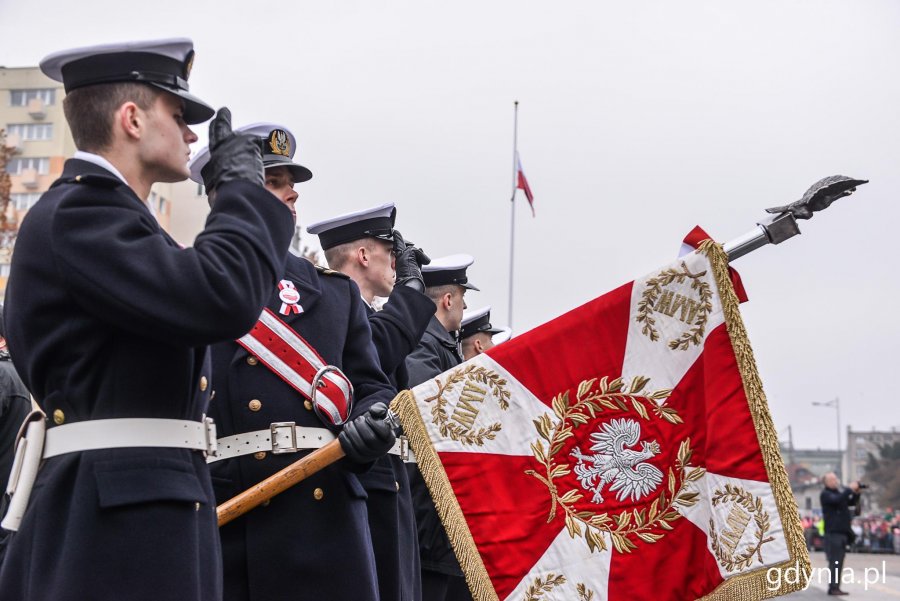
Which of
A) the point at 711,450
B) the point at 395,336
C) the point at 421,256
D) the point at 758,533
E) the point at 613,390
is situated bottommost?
the point at 758,533

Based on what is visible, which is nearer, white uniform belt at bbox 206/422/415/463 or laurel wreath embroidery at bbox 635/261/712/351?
white uniform belt at bbox 206/422/415/463

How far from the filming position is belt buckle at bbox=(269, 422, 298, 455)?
4.11m

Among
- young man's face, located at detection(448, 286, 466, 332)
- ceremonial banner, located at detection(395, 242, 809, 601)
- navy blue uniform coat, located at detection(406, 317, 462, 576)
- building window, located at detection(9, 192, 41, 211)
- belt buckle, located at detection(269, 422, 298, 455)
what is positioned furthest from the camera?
building window, located at detection(9, 192, 41, 211)

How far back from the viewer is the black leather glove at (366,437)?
412cm

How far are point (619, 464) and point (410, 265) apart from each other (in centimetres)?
146

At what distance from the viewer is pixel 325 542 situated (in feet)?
13.2

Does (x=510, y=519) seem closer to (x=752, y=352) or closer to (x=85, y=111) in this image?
(x=752, y=352)

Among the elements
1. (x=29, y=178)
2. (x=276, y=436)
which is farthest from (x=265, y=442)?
(x=29, y=178)

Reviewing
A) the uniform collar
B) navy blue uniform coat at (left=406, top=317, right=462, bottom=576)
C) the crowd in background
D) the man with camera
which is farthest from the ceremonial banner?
the crowd in background

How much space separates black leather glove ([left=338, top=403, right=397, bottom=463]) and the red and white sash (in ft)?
0.28

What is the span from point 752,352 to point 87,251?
2.77 metres

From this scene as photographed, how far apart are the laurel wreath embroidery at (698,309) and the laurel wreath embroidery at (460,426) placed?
0.63 m

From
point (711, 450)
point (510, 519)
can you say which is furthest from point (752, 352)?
point (510, 519)

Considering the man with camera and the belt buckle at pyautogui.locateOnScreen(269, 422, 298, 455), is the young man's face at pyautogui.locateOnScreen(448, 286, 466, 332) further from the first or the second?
the man with camera
